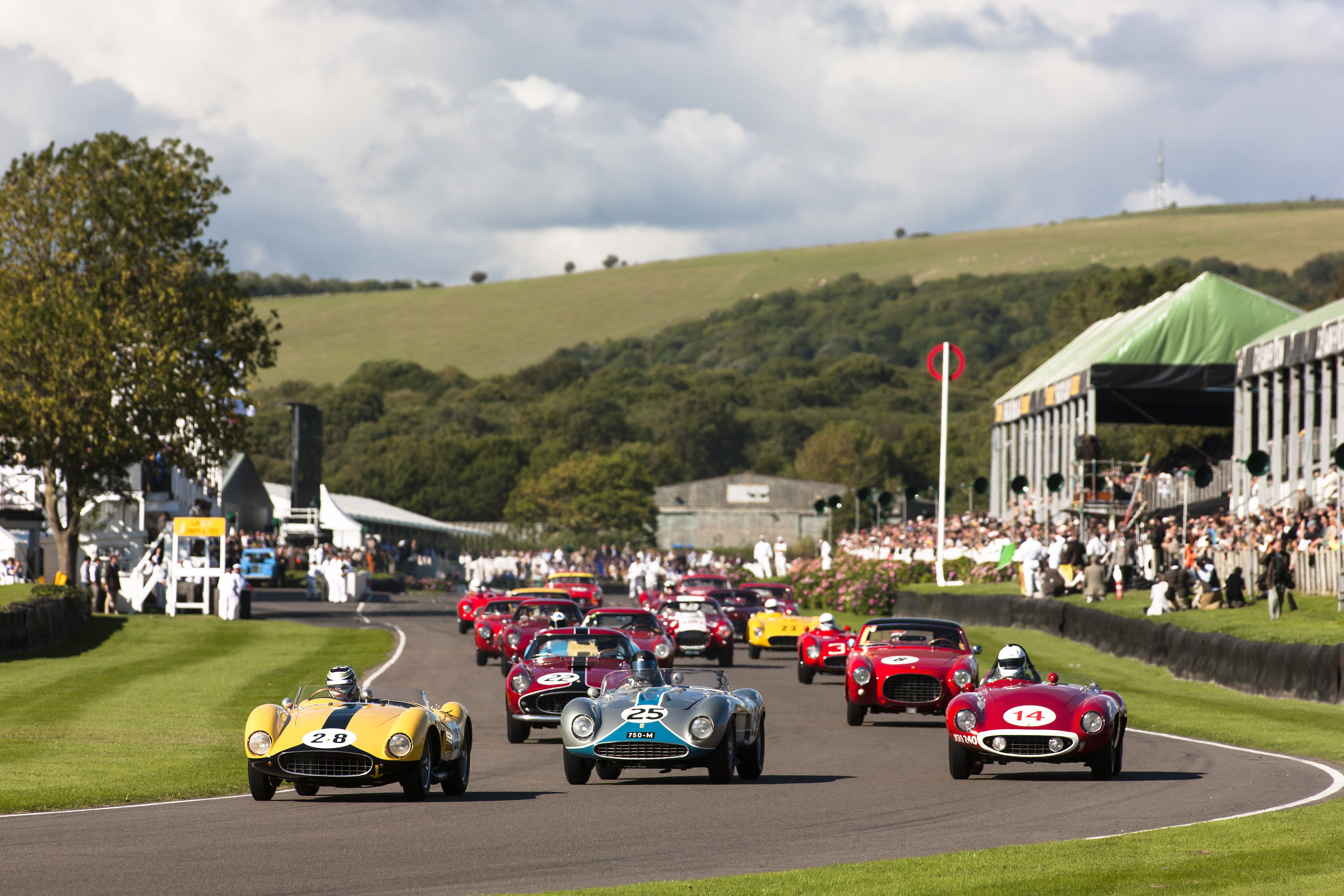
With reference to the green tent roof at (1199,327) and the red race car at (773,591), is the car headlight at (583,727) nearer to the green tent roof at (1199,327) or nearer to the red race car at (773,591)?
the red race car at (773,591)

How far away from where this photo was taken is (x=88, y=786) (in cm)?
1421

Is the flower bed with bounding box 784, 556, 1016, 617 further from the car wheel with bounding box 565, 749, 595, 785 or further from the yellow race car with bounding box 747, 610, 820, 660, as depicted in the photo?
the car wheel with bounding box 565, 749, 595, 785

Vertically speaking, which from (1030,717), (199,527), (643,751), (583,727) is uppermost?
(199,527)

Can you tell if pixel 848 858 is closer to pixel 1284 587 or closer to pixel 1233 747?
pixel 1233 747

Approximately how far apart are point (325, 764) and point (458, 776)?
4.53 ft

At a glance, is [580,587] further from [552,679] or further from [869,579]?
[552,679]

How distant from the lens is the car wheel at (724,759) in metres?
14.6

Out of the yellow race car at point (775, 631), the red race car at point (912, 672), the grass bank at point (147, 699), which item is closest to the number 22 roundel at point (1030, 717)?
the red race car at point (912, 672)

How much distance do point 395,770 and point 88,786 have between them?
303 cm

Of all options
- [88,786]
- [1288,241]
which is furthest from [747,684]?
[1288,241]

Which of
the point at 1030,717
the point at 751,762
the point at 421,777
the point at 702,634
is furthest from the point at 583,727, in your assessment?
the point at 702,634

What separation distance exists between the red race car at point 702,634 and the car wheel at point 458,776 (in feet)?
54.5

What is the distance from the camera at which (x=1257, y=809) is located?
12852mm

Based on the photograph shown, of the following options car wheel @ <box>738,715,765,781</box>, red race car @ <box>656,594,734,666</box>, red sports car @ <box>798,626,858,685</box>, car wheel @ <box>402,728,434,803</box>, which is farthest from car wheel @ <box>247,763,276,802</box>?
red race car @ <box>656,594,734,666</box>
